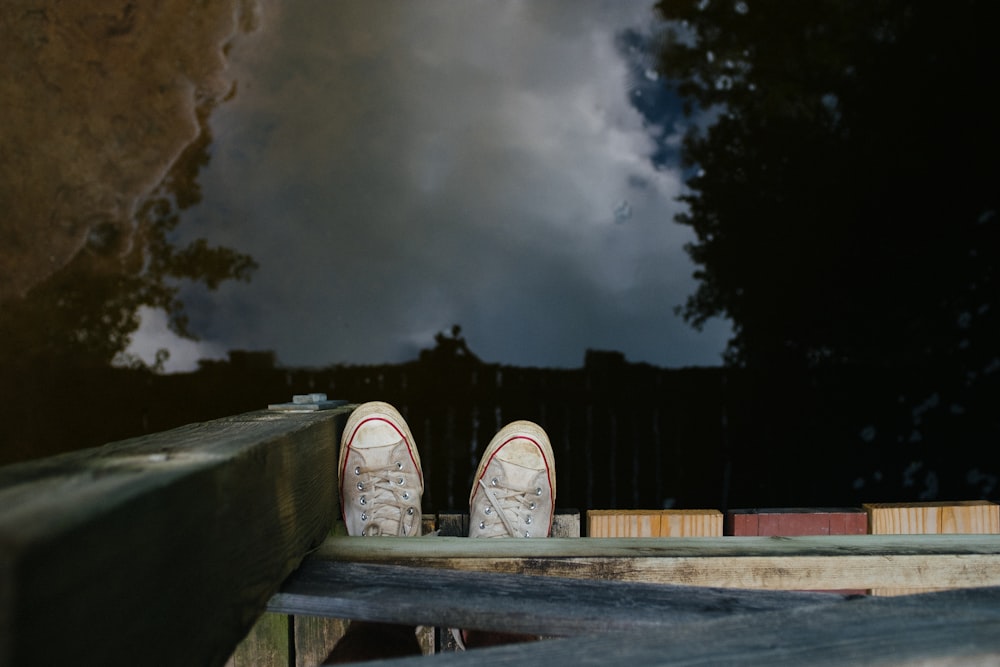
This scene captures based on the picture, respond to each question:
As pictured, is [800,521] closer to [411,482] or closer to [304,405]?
[411,482]

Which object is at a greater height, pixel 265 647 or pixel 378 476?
pixel 378 476

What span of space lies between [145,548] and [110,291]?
3.38 metres

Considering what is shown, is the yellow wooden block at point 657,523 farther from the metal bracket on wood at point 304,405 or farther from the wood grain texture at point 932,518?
the metal bracket on wood at point 304,405

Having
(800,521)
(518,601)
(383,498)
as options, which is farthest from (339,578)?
(800,521)

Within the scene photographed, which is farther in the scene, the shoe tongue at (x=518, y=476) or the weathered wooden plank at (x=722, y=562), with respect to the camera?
the shoe tongue at (x=518, y=476)

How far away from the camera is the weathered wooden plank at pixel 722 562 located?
3.06 feet

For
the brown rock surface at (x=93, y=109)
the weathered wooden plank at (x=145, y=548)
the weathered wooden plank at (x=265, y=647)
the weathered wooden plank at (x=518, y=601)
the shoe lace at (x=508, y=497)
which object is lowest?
the weathered wooden plank at (x=265, y=647)

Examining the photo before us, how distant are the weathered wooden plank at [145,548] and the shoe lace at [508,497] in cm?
68

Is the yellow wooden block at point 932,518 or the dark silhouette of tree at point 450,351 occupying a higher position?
the dark silhouette of tree at point 450,351

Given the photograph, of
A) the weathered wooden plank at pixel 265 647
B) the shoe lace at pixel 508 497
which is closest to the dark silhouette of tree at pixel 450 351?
the shoe lace at pixel 508 497

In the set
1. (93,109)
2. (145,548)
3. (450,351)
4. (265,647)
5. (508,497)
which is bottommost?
(265,647)

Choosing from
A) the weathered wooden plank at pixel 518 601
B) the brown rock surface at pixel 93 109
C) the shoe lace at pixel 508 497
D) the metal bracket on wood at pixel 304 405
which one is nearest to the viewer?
the weathered wooden plank at pixel 518 601

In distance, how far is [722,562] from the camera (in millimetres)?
953

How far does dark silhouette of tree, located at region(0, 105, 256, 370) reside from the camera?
3.06 meters
